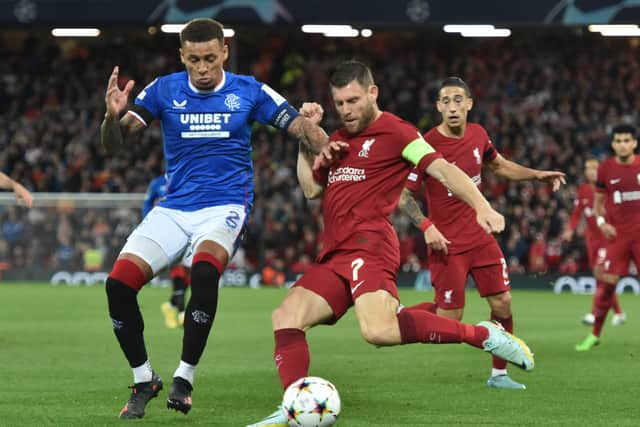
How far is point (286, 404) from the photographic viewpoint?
6.40 m

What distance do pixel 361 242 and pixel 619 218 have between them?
6.81 meters

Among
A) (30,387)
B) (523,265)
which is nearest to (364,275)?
(30,387)

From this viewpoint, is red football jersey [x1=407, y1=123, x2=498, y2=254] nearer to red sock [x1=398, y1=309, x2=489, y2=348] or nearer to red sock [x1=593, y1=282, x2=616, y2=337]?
red sock [x1=398, y1=309, x2=489, y2=348]

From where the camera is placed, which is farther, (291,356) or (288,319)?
(288,319)

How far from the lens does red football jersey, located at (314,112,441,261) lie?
7164 millimetres

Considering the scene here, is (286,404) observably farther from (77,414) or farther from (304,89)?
(304,89)

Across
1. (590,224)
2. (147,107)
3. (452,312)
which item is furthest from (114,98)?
(590,224)

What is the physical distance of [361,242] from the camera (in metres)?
7.13

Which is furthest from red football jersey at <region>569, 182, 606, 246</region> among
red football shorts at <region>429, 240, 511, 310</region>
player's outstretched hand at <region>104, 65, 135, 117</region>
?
player's outstretched hand at <region>104, 65, 135, 117</region>

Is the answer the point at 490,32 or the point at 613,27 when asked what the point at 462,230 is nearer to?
the point at 613,27

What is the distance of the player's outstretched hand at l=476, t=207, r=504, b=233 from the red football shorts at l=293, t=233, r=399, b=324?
1.08 meters

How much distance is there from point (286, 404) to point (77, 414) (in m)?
1.73

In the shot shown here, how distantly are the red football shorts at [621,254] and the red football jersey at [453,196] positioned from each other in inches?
157

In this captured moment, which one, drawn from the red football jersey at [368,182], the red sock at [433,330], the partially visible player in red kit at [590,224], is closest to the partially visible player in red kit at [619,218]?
the partially visible player in red kit at [590,224]
